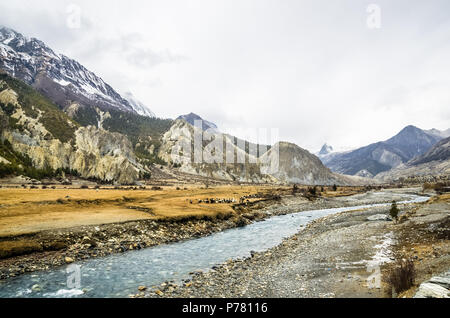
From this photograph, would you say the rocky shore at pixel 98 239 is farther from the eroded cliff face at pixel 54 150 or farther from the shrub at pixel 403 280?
the eroded cliff face at pixel 54 150

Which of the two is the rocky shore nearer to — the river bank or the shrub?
the river bank

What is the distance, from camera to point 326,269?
17281 millimetres

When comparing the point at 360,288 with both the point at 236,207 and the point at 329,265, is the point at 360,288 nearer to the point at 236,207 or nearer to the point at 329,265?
the point at 329,265

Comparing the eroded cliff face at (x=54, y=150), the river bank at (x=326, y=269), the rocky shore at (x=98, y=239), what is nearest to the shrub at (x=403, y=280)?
the river bank at (x=326, y=269)

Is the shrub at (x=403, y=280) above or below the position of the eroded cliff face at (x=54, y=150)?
below

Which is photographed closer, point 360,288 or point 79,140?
point 360,288

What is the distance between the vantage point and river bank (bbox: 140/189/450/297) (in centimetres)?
1362

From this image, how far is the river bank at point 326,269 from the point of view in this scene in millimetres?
13625

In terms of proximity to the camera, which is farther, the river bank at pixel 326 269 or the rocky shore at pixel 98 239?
the rocky shore at pixel 98 239

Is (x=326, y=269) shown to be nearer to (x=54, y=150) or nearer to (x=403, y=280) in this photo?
(x=403, y=280)

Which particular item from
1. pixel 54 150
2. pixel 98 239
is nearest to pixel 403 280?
pixel 98 239
